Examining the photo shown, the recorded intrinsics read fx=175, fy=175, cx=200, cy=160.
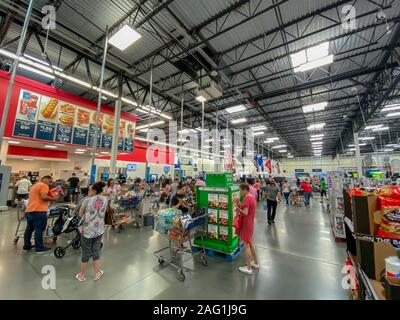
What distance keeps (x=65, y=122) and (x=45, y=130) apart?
2.63ft

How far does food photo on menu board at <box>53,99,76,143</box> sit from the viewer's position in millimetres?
7273

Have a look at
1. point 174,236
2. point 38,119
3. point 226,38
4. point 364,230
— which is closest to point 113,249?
point 174,236

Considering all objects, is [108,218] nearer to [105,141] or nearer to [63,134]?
[63,134]

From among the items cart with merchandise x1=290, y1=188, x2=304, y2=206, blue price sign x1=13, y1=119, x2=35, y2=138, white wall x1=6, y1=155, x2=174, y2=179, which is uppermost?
blue price sign x1=13, y1=119, x2=35, y2=138

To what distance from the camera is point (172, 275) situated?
2.96 meters

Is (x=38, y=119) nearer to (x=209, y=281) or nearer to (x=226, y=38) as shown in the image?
(x=226, y=38)

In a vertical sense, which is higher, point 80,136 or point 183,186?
point 80,136

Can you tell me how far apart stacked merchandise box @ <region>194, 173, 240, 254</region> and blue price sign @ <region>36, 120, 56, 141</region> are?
693 centimetres

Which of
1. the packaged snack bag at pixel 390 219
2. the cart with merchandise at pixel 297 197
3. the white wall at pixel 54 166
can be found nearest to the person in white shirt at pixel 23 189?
the white wall at pixel 54 166

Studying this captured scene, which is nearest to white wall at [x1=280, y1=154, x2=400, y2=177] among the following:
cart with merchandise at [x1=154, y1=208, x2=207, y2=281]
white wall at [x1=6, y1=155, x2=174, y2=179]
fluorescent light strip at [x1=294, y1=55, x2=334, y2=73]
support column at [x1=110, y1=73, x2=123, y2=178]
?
fluorescent light strip at [x1=294, y1=55, x2=334, y2=73]

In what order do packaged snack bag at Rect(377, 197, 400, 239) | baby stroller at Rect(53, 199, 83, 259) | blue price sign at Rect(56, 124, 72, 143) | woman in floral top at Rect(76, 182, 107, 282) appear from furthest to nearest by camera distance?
1. blue price sign at Rect(56, 124, 72, 143)
2. baby stroller at Rect(53, 199, 83, 259)
3. woman in floral top at Rect(76, 182, 107, 282)
4. packaged snack bag at Rect(377, 197, 400, 239)

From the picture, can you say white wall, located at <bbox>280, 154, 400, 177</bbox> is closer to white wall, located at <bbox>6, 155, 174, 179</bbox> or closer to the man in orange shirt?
white wall, located at <bbox>6, 155, 174, 179</bbox>

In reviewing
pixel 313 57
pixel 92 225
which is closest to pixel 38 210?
pixel 92 225

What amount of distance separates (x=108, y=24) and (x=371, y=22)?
790 centimetres
